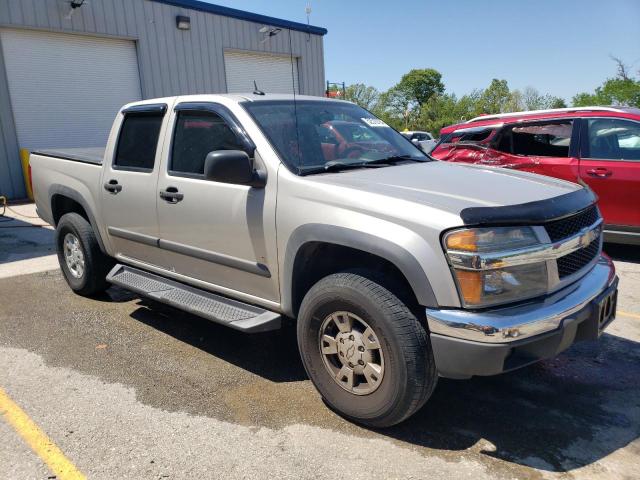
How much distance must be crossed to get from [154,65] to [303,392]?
13.5 metres

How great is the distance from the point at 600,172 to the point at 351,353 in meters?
4.63

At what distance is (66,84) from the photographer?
1325 cm

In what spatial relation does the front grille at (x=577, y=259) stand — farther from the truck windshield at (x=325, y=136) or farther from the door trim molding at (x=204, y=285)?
the door trim molding at (x=204, y=285)

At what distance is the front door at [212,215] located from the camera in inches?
133

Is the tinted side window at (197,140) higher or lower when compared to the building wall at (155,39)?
lower

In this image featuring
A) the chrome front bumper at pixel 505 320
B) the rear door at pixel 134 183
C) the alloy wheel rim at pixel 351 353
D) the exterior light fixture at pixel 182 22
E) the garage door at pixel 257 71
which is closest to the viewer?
the chrome front bumper at pixel 505 320

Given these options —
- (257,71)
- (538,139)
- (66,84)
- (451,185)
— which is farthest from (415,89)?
(451,185)

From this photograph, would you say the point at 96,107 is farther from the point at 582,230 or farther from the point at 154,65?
the point at 582,230

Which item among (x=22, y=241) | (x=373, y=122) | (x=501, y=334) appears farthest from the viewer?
(x=22, y=241)

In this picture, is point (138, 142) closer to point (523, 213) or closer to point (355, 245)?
point (355, 245)

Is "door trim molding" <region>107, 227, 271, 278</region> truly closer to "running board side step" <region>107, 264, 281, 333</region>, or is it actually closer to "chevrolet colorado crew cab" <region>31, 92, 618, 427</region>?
"chevrolet colorado crew cab" <region>31, 92, 618, 427</region>

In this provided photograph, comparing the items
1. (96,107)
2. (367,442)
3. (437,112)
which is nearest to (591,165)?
(367,442)

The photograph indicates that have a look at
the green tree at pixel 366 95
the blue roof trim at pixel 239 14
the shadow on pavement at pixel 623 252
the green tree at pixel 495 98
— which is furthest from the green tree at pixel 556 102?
the shadow on pavement at pixel 623 252

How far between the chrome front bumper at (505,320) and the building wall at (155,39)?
1286 cm
